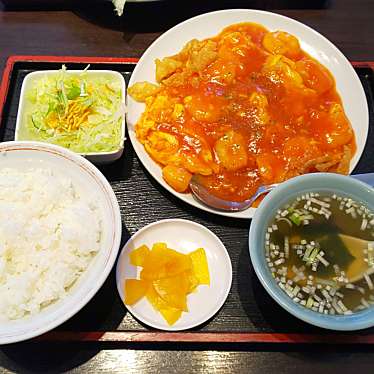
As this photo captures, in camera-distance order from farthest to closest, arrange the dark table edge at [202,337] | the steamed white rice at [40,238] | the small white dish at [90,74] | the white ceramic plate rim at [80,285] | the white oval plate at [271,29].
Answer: the white oval plate at [271,29] → the small white dish at [90,74] → the dark table edge at [202,337] → the steamed white rice at [40,238] → the white ceramic plate rim at [80,285]

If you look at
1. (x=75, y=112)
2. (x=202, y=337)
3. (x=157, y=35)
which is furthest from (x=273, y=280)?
(x=157, y=35)

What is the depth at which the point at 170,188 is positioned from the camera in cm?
254

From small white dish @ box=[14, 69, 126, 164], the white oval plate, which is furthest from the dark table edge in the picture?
small white dish @ box=[14, 69, 126, 164]

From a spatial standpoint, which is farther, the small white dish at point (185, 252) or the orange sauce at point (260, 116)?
the orange sauce at point (260, 116)

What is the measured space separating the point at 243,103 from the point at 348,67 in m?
0.80

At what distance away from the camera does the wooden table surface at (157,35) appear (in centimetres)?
221

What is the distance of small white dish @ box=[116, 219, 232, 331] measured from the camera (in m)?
2.22

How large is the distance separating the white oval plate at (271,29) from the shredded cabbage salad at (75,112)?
124mm

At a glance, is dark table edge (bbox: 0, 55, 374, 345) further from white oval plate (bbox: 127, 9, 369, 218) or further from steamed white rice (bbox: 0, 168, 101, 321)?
white oval plate (bbox: 127, 9, 369, 218)

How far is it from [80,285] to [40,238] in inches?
12.8

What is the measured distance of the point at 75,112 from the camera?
2748mm

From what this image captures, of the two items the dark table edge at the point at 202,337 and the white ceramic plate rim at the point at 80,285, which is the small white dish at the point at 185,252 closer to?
the dark table edge at the point at 202,337

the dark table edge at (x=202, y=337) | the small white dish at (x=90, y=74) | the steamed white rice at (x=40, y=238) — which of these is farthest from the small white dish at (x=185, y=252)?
the small white dish at (x=90, y=74)

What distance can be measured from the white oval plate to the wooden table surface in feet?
0.89
